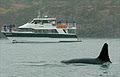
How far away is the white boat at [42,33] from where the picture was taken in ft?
474

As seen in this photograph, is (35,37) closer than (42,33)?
Yes

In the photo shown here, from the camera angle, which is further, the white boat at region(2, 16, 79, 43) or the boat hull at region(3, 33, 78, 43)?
the white boat at region(2, 16, 79, 43)

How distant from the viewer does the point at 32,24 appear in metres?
150

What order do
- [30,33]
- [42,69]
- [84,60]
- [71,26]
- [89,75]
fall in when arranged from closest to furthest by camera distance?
[89,75] → [42,69] → [84,60] → [30,33] → [71,26]

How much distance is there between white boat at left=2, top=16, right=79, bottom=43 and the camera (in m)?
144

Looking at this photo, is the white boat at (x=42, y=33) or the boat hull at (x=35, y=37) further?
the white boat at (x=42, y=33)

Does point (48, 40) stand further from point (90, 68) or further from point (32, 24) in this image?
point (90, 68)

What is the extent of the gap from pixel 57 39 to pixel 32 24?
853 centimetres

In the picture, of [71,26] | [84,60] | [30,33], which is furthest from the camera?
[71,26]

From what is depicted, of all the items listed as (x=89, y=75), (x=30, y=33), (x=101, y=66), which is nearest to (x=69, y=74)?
(x=89, y=75)

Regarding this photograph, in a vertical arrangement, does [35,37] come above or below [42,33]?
below

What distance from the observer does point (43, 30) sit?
488ft

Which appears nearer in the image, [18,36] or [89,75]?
[89,75]

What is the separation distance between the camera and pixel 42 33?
146 metres
